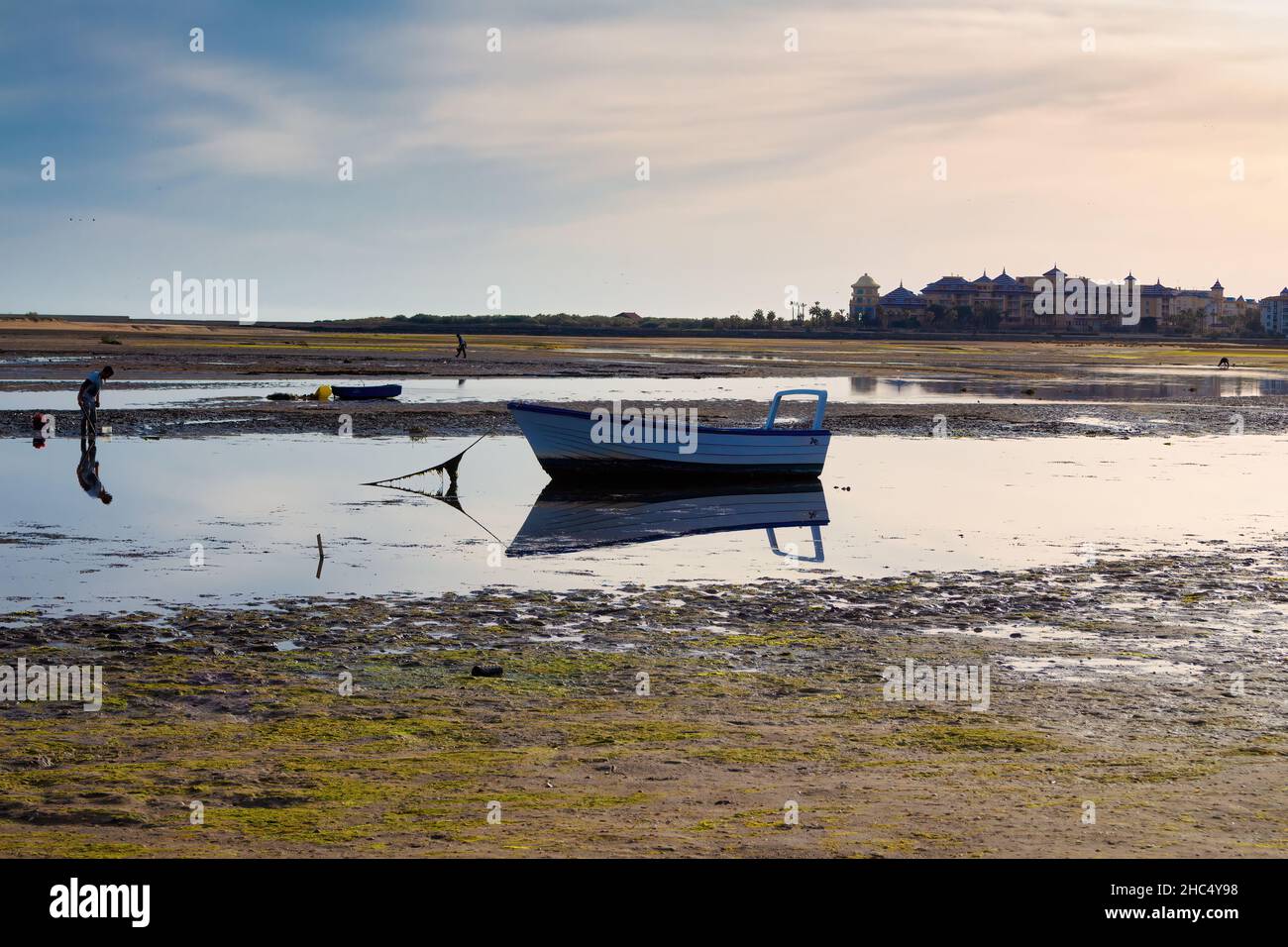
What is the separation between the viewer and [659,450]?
91.2ft

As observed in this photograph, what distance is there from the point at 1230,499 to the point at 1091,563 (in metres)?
9.11

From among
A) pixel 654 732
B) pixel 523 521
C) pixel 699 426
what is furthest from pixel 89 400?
pixel 654 732

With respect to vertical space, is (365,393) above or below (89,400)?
above

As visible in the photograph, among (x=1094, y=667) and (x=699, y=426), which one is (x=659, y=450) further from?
(x=1094, y=667)

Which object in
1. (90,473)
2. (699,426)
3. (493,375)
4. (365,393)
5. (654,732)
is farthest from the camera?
(493,375)

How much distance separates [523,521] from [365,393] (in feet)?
90.6

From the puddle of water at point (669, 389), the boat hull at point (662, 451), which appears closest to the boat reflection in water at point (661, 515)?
the boat hull at point (662, 451)

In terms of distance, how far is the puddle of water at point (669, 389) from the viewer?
167 feet

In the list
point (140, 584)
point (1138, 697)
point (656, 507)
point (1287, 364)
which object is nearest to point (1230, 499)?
point (656, 507)

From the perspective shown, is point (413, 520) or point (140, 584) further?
point (413, 520)

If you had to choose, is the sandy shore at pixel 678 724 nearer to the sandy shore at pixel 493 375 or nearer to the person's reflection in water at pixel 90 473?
the person's reflection in water at pixel 90 473

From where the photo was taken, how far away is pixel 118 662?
12.0 metres

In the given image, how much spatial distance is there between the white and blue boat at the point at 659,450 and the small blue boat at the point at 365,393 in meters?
22.0
